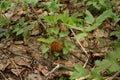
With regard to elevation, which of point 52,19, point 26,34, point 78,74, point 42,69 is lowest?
point 42,69

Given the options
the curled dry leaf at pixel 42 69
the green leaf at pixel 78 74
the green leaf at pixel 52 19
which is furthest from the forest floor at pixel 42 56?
the green leaf at pixel 78 74

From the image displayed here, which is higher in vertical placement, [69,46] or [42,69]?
[69,46]

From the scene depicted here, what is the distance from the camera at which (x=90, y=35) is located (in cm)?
261

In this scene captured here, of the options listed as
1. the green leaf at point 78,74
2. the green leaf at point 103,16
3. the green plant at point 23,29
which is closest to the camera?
the green leaf at point 78,74

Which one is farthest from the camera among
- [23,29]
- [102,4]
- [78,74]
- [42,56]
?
[102,4]

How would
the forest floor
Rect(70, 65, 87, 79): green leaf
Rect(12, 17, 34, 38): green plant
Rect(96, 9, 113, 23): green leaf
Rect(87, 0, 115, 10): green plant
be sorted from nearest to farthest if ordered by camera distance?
Rect(70, 65, 87, 79): green leaf, Rect(96, 9, 113, 23): green leaf, the forest floor, Rect(12, 17, 34, 38): green plant, Rect(87, 0, 115, 10): green plant

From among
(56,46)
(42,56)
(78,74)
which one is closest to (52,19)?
(56,46)

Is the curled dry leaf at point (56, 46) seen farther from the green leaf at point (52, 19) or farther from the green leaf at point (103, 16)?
the green leaf at point (103, 16)

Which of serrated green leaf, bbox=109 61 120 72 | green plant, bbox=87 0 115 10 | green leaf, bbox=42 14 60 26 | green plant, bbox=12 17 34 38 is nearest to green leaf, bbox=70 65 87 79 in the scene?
serrated green leaf, bbox=109 61 120 72

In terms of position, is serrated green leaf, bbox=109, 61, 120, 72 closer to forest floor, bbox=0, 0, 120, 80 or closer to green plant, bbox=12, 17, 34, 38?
forest floor, bbox=0, 0, 120, 80

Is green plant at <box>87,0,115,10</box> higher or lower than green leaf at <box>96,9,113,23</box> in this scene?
lower

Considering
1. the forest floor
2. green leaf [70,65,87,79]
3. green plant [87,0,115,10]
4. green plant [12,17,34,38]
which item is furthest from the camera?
green plant [87,0,115,10]

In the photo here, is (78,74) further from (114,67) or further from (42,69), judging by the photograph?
(42,69)

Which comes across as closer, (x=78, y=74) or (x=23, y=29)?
(x=78, y=74)
